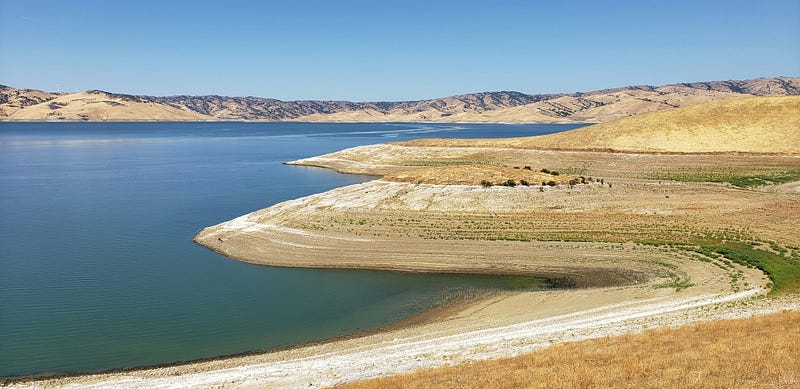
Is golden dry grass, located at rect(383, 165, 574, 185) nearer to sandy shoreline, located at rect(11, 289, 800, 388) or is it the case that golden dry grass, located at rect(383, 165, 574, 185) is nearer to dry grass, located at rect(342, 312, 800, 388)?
sandy shoreline, located at rect(11, 289, 800, 388)

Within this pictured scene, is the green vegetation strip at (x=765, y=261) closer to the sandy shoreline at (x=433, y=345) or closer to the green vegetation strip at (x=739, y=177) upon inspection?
the sandy shoreline at (x=433, y=345)

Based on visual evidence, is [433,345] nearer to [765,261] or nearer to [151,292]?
[151,292]

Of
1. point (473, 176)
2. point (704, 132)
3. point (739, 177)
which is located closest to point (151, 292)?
point (473, 176)

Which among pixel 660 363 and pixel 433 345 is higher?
pixel 660 363

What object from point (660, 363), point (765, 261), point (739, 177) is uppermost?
point (739, 177)

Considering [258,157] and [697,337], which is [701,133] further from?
[258,157]

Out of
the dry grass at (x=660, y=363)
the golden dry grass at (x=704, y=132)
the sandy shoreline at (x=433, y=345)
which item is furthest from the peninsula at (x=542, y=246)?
the dry grass at (x=660, y=363)

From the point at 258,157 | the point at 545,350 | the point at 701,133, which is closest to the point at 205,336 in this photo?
the point at 545,350
